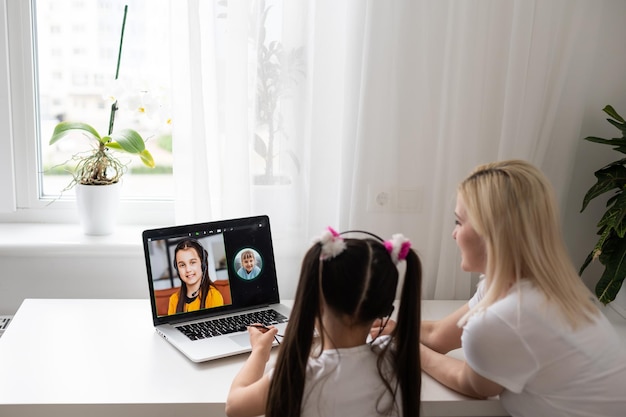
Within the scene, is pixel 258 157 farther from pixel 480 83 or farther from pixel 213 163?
pixel 480 83

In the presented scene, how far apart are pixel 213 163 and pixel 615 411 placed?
1.03 meters

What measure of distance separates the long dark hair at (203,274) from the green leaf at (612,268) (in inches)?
36.0

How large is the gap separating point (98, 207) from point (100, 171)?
94 millimetres

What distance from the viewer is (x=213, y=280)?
1.63 m

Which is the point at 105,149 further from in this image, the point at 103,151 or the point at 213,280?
the point at 213,280

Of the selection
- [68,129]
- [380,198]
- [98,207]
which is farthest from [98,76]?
[380,198]

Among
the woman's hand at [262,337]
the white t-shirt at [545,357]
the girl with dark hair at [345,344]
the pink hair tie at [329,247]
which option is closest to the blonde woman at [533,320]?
the white t-shirt at [545,357]

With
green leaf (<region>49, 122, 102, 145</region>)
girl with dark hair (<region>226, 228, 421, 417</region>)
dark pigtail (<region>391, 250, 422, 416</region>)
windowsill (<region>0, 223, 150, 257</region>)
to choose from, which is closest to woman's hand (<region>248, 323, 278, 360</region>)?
girl with dark hair (<region>226, 228, 421, 417</region>)

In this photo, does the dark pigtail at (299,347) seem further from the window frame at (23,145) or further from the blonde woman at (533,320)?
the window frame at (23,145)

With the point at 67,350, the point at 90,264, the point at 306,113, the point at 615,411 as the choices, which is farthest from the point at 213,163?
the point at 615,411

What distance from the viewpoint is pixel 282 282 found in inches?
72.3

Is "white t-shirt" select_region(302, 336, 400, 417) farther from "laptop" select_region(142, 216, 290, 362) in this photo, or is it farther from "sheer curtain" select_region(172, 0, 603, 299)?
"sheer curtain" select_region(172, 0, 603, 299)

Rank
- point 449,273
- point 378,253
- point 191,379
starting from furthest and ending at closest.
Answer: point 449,273 → point 191,379 → point 378,253

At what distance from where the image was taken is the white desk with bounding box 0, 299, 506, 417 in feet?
4.09
